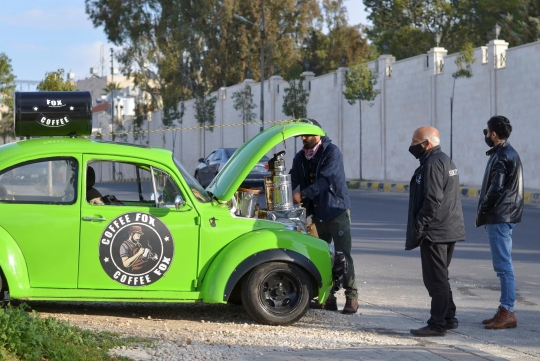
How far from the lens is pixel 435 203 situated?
7625mm

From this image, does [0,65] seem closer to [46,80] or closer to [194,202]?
[46,80]

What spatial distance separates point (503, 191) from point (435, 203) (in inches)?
31.5

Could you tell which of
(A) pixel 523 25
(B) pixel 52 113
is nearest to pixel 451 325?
(B) pixel 52 113

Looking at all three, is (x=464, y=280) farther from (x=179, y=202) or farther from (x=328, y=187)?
(x=179, y=202)

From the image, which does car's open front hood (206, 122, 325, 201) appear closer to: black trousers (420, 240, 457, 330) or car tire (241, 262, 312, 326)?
car tire (241, 262, 312, 326)

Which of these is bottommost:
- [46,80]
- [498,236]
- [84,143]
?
[498,236]

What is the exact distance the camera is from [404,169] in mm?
38875

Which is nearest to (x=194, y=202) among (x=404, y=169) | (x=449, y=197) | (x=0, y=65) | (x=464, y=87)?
(x=449, y=197)

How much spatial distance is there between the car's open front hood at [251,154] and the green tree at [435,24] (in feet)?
168

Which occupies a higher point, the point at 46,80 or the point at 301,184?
the point at 46,80

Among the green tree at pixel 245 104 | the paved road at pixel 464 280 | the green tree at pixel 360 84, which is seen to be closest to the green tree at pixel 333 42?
the green tree at pixel 245 104

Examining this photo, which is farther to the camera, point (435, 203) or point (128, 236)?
point (128, 236)

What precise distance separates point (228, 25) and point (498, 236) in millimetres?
57343

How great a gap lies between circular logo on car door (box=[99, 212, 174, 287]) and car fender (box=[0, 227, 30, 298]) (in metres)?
0.64
